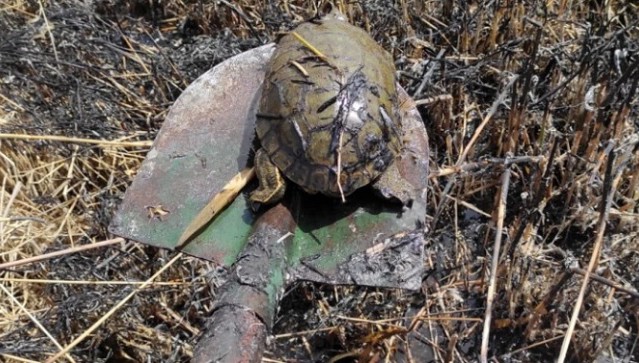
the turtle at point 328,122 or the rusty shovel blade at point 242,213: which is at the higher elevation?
the turtle at point 328,122

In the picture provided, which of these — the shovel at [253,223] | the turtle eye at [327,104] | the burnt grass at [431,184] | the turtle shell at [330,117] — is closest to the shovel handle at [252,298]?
the shovel at [253,223]

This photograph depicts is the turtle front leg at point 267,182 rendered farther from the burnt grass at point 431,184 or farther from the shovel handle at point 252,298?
the burnt grass at point 431,184

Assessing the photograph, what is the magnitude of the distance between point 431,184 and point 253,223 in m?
0.78

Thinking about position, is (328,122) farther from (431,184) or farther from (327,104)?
(431,184)

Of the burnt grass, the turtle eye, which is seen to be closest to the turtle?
the turtle eye

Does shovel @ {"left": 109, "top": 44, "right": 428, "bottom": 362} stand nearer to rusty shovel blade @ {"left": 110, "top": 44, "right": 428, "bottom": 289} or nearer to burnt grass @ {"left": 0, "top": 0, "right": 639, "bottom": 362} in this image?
rusty shovel blade @ {"left": 110, "top": 44, "right": 428, "bottom": 289}

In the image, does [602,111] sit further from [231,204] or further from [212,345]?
[212,345]

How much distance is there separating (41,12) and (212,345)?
186cm

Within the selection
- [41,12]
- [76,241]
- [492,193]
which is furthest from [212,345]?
[41,12]

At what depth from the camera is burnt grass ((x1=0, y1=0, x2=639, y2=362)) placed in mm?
2162

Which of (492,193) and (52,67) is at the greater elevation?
(52,67)

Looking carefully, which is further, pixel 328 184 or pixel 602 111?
pixel 602 111

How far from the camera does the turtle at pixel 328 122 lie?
166cm

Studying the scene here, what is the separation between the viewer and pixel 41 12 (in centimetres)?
278
